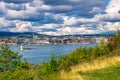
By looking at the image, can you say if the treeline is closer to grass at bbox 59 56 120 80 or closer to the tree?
the tree

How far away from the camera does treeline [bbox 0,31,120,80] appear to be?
610 inches

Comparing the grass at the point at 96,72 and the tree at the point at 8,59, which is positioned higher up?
the tree at the point at 8,59

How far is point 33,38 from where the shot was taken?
19350 cm

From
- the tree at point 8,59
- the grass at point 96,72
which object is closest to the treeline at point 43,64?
the tree at point 8,59

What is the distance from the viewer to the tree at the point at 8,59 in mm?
18755

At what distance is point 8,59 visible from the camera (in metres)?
19.0

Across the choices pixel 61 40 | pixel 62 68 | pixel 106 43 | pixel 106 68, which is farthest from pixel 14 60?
pixel 61 40

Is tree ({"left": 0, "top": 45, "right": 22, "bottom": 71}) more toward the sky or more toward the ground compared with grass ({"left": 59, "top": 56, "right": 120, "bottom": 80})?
more toward the sky

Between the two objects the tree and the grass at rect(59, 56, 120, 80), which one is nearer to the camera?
the grass at rect(59, 56, 120, 80)

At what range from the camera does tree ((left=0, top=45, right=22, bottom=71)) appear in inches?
738

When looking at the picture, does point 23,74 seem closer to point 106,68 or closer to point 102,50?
point 106,68

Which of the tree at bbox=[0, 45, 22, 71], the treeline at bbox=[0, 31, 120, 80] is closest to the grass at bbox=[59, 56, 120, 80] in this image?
the treeline at bbox=[0, 31, 120, 80]

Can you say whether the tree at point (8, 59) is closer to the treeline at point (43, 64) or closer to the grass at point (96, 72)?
the treeline at point (43, 64)

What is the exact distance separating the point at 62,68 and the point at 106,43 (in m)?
11.2
